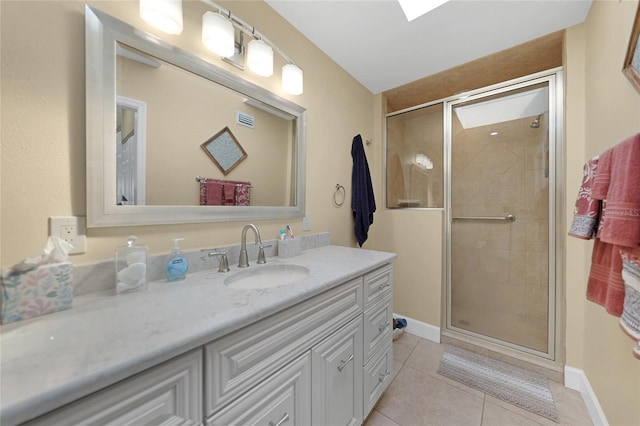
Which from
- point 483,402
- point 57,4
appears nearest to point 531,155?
point 483,402

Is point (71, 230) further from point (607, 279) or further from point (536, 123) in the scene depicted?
point (536, 123)

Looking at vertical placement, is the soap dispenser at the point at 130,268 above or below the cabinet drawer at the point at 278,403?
above

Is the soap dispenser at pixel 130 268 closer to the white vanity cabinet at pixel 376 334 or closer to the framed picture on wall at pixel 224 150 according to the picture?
the framed picture on wall at pixel 224 150

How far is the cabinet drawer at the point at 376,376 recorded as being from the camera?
3.83ft

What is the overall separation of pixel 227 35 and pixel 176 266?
1.05 metres

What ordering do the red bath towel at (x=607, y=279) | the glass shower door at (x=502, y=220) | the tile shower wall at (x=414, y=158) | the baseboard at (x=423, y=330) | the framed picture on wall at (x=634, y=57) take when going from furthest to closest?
1. the tile shower wall at (x=414, y=158)
2. the baseboard at (x=423, y=330)
3. the glass shower door at (x=502, y=220)
4. the framed picture on wall at (x=634, y=57)
5. the red bath towel at (x=607, y=279)

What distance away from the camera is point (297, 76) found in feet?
4.60

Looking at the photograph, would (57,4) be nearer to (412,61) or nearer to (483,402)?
(412,61)

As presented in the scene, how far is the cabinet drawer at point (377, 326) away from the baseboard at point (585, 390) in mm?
1071

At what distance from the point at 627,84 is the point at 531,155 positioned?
A: 3.24ft

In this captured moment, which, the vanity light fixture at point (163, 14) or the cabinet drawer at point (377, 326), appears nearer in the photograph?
the vanity light fixture at point (163, 14)

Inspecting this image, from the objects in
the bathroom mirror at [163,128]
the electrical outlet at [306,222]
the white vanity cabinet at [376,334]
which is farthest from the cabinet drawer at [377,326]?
the bathroom mirror at [163,128]

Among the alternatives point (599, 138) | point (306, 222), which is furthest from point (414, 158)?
point (306, 222)

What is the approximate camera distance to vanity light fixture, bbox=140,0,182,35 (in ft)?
2.81
